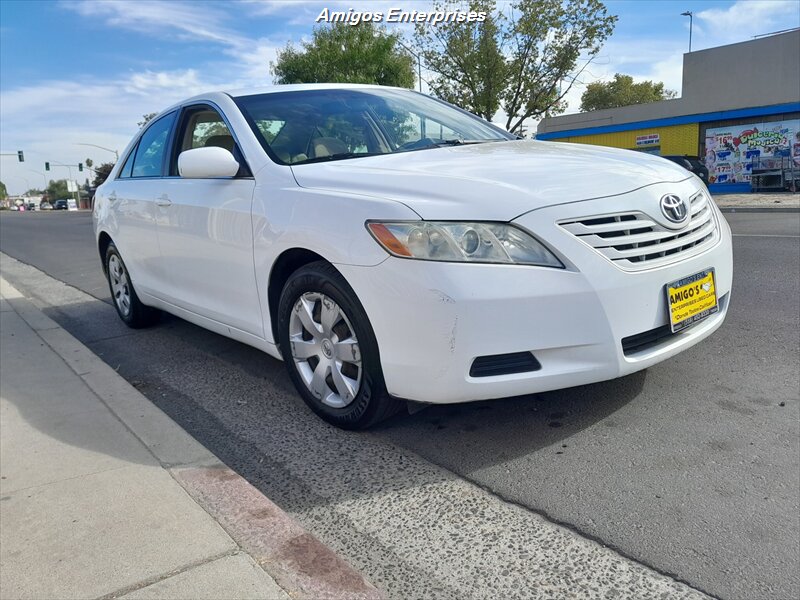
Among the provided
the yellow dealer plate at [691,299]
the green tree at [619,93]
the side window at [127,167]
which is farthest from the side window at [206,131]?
the green tree at [619,93]

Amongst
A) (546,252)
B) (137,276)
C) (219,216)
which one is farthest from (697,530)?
(137,276)

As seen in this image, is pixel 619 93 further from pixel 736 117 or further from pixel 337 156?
pixel 337 156

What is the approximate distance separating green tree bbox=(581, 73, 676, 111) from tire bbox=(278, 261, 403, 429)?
53.8 metres

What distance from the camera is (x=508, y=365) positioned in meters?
2.56

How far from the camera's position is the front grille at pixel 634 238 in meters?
2.53

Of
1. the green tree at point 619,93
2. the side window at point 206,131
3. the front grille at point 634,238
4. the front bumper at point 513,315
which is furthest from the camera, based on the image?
the green tree at point 619,93

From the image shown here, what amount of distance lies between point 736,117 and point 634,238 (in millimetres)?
26288

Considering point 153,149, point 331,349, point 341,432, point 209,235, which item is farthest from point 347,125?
point 153,149

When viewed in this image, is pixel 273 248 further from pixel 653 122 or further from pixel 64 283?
pixel 653 122

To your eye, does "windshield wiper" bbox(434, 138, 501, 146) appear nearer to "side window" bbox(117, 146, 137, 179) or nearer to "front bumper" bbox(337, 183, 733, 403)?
"front bumper" bbox(337, 183, 733, 403)

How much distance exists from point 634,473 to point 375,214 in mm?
1433

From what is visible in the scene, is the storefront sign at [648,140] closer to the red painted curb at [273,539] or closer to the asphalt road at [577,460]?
the asphalt road at [577,460]

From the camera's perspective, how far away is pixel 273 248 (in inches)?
123

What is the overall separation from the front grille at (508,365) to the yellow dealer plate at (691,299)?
651 mm
